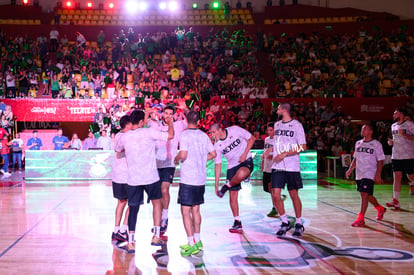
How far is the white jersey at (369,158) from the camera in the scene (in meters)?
8.52

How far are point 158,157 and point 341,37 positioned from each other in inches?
889

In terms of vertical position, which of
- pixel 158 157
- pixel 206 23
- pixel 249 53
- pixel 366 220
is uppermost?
pixel 206 23

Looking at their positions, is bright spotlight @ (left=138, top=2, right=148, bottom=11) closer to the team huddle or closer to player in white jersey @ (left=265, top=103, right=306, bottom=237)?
the team huddle

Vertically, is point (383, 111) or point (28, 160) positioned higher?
point (383, 111)

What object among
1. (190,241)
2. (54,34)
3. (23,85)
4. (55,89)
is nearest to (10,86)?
(23,85)

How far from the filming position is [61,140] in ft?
65.1

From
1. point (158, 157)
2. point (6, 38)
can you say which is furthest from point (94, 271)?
point (6, 38)

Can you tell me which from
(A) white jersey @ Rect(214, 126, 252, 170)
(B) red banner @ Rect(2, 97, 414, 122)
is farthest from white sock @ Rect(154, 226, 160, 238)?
(B) red banner @ Rect(2, 97, 414, 122)

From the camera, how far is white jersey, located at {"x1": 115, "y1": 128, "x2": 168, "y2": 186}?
21.2 ft

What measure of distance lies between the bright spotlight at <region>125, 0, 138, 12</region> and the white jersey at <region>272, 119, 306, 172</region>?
86.3 ft

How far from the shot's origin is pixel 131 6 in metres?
31.9

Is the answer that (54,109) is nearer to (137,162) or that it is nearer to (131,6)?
(131,6)

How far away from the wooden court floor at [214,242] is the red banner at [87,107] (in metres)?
10.4

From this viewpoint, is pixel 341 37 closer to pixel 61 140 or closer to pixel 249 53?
pixel 249 53
